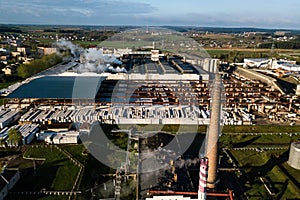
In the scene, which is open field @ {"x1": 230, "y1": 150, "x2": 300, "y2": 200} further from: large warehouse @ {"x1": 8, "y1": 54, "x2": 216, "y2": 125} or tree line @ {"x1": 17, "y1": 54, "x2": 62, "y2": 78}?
tree line @ {"x1": 17, "y1": 54, "x2": 62, "y2": 78}

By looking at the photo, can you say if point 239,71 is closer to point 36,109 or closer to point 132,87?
point 132,87

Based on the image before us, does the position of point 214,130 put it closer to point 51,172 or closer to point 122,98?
point 51,172

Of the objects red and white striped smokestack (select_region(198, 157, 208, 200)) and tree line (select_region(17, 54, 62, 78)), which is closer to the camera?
red and white striped smokestack (select_region(198, 157, 208, 200))

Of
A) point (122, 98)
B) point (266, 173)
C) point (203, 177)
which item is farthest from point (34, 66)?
point (266, 173)

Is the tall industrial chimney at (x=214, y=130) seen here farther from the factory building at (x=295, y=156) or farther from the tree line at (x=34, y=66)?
the tree line at (x=34, y=66)

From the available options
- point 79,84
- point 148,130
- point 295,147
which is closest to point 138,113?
point 148,130

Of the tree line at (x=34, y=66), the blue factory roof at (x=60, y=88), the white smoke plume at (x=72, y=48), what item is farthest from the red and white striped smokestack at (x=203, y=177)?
the white smoke plume at (x=72, y=48)

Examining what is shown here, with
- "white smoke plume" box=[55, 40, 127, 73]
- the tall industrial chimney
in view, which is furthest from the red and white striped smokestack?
"white smoke plume" box=[55, 40, 127, 73]

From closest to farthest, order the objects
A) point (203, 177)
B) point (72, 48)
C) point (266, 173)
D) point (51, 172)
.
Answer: point (203, 177), point (51, 172), point (266, 173), point (72, 48)
